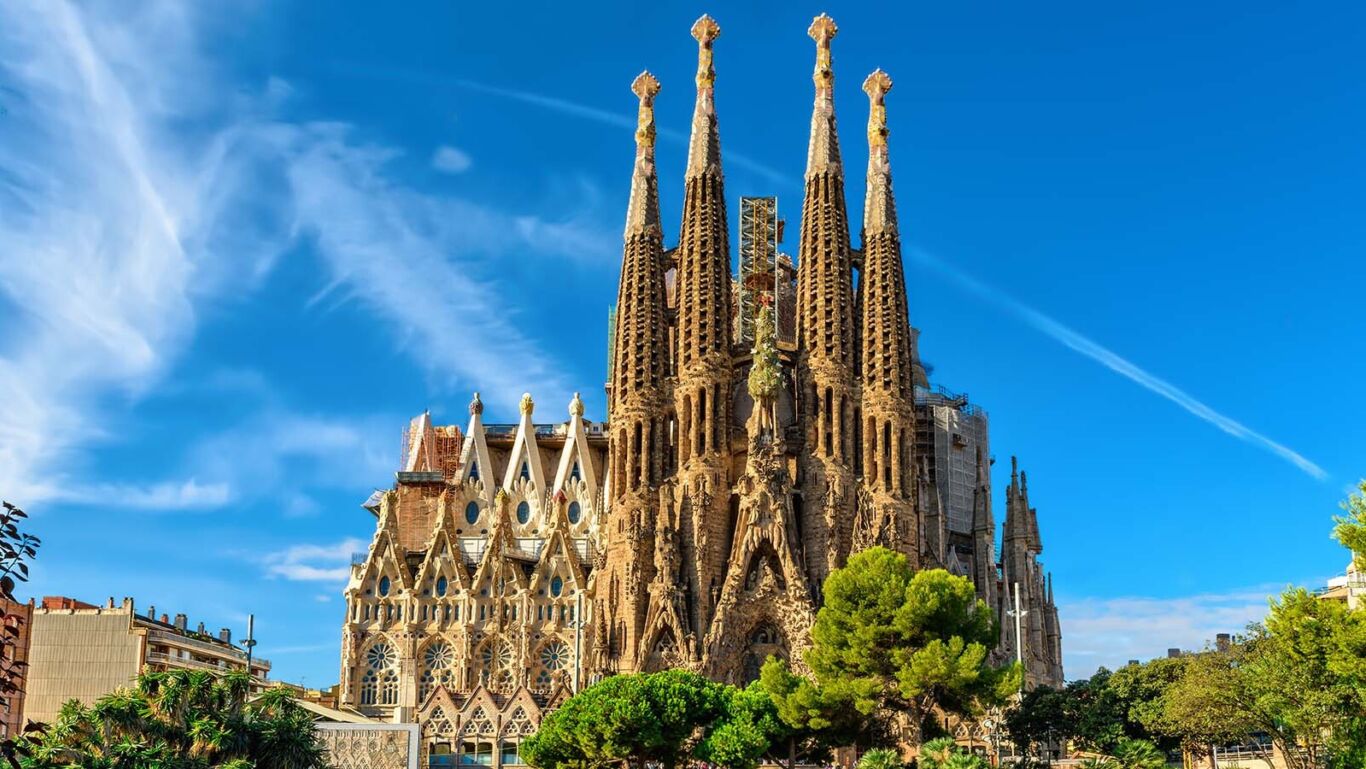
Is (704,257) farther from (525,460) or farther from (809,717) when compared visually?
(809,717)

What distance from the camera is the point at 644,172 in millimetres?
61344

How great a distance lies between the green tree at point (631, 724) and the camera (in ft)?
119

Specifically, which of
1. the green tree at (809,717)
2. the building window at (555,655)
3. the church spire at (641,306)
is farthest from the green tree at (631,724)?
the building window at (555,655)

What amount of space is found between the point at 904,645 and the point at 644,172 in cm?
2940

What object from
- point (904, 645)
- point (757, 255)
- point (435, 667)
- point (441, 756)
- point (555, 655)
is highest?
point (757, 255)

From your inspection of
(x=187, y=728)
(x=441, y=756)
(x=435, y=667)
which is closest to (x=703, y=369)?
(x=435, y=667)

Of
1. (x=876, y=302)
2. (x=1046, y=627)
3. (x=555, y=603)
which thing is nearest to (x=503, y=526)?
(x=555, y=603)

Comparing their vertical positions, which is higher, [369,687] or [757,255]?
[757,255]

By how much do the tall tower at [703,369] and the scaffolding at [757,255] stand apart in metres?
6.26

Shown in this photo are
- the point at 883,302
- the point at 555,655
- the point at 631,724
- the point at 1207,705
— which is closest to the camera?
the point at 631,724

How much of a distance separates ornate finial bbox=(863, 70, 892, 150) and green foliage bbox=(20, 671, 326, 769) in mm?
41444

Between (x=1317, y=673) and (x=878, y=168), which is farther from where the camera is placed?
(x=878, y=168)

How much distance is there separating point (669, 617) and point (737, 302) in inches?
703

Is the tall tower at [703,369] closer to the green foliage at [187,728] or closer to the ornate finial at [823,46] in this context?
the ornate finial at [823,46]
